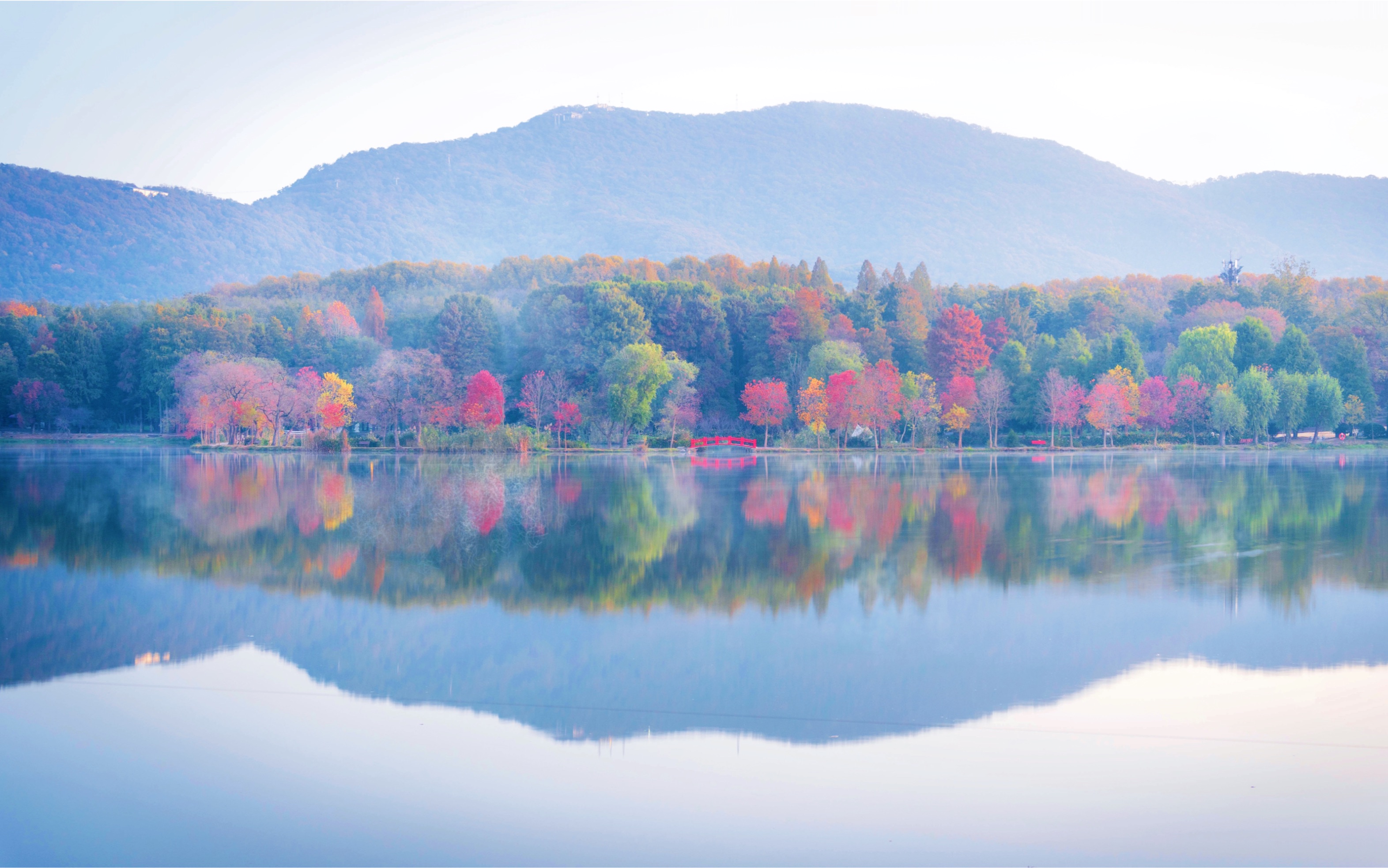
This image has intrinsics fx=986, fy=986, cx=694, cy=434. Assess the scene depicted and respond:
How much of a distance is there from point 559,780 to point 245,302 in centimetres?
A: 9336

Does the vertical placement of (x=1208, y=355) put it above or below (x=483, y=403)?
above

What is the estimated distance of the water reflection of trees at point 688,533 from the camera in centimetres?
1286

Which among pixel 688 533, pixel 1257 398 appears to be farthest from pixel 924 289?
pixel 688 533

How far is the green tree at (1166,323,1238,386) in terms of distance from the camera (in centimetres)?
6706

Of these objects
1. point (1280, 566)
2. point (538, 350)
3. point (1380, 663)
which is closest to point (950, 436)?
point (538, 350)

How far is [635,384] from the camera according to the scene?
5922cm

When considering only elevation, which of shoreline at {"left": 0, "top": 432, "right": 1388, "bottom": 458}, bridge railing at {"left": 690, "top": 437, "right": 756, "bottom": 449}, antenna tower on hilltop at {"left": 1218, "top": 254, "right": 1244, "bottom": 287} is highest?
antenna tower on hilltop at {"left": 1218, "top": 254, "right": 1244, "bottom": 287}

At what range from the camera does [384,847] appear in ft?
18.0

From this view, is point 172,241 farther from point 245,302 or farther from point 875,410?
point 875,410

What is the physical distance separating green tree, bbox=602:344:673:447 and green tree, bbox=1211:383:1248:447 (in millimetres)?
35184

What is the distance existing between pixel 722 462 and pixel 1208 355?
3962cm

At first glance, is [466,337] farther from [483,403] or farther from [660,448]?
[660,448]

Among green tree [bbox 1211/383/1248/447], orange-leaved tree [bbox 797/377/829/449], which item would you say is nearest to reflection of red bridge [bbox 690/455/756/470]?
orange-leaved tree [bbox 797/377/829/449]

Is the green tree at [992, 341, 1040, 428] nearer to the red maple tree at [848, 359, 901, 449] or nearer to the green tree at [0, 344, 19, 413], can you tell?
the red maple tree at [848, 359, 901, 449]
